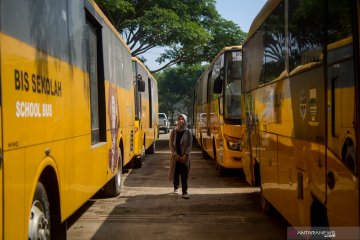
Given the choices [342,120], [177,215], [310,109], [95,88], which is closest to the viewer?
[342,120]

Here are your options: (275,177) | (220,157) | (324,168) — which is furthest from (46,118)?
(220,157)

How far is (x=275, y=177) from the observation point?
23.3ft

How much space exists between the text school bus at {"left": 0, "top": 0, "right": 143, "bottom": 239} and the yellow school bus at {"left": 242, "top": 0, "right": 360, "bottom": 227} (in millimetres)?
2342

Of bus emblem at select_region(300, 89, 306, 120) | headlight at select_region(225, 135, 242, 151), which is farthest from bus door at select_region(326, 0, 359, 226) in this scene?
headlight at select_region(225, 135, 242, 151)

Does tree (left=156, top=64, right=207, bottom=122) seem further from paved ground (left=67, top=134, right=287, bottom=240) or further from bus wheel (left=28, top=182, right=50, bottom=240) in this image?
bus wheel (left=28, top=182, right=50, bottom=240)

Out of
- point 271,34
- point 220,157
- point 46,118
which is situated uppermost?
point 271,34

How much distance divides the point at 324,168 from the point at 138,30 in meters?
23.2

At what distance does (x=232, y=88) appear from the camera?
13.6 meters

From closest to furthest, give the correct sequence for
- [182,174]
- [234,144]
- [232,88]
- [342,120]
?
[342,120]
[182,174]
[234,144]
[232,88]

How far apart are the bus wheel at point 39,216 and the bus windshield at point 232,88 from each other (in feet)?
28.1

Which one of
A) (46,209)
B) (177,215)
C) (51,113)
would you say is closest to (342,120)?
(51,113)

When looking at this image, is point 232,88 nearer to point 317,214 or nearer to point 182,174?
point 182,174

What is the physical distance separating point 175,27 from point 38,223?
869 inches

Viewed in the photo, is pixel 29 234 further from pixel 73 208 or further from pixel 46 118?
pixel 73 208
